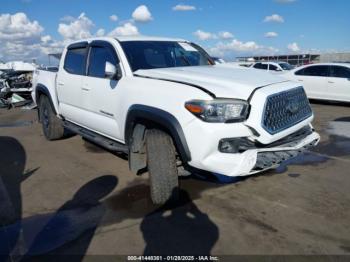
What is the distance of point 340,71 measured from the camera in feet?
38.0

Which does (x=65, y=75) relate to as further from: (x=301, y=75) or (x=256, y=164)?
(x=301, y=75)

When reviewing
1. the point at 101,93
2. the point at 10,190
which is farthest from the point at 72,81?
the point at 10,190

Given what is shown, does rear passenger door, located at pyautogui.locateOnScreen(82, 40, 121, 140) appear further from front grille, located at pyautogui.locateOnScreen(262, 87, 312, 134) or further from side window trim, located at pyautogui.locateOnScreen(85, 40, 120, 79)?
front grille, located at pyautogui.locateOnScreen(262, 87, 312, 134)

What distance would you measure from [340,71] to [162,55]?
30.2 feet

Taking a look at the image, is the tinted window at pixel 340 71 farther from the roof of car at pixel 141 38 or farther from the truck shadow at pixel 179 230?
the truck shadow at pixel 179 230

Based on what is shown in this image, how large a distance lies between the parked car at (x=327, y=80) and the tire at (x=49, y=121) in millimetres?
8104

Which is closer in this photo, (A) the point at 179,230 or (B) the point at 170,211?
(A) the point at 179,230

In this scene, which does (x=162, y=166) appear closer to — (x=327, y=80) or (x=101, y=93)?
(x=101, y=93)

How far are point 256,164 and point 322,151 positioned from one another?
11.4 ft

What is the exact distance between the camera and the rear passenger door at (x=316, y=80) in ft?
39.2

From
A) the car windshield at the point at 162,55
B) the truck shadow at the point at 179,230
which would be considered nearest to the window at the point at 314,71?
the car windshield at the point at 162,55

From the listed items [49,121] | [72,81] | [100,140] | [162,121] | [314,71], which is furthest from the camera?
[314,71]

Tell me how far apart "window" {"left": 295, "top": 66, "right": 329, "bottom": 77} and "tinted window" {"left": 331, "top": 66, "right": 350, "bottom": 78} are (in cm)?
25

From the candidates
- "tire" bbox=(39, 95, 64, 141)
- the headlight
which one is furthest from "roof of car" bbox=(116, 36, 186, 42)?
"tire" bbox=(39, 95, 64, 141)
